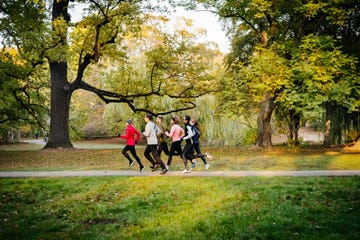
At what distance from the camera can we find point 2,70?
21109 millimetres

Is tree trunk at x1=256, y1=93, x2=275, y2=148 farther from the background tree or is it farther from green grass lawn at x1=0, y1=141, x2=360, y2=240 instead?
the background tree

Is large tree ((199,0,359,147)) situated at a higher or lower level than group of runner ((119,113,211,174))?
higher

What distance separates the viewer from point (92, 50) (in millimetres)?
22703

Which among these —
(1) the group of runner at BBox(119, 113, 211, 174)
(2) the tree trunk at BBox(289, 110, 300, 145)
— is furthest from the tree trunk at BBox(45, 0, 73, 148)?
(2) the tree trunk at BBox(289, 110, 300, 145)

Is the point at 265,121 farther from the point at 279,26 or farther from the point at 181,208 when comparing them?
the point at 181,208

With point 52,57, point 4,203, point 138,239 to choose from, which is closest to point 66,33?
point 52,57

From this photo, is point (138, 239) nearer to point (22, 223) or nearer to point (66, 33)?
point (22, 223)

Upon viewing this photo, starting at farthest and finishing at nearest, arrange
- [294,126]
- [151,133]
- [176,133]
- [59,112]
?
[294,126] < [59,112] < [176,133] < [151,133]

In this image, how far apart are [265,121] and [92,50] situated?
1174 centimetres

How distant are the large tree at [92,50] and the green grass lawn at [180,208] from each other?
36.4 feet

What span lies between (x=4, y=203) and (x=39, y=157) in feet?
36.3

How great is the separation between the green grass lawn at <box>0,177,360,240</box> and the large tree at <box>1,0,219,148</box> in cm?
1145

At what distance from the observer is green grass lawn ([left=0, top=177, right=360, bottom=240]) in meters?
6.64

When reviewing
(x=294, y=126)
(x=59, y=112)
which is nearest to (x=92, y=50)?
(x=59, y=112)
